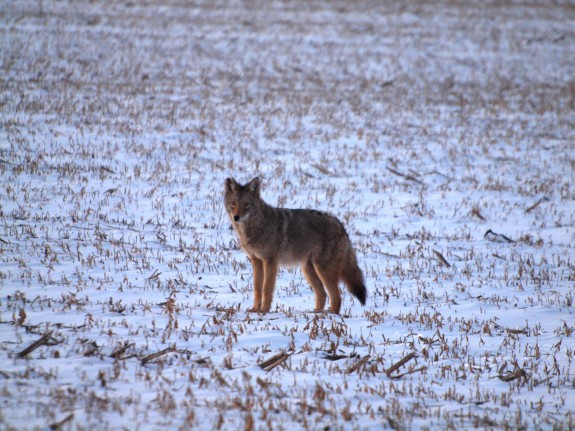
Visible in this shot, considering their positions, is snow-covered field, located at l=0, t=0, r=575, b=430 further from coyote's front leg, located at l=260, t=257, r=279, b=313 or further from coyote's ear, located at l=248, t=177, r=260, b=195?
coyote's ear, located at l=248, t=177, r=260, b=195

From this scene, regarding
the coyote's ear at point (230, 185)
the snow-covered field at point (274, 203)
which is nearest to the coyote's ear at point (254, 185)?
the coyote's ear at point (230, 185)

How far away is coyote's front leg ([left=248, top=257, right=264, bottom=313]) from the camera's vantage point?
327 inches

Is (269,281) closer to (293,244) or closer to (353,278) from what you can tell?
(293,244)

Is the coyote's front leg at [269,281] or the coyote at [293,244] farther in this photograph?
the coyote at [293,244]

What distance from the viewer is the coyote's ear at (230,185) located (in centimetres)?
872

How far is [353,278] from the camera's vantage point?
8.59 m

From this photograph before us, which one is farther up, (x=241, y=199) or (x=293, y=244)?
(x=241, y=199)

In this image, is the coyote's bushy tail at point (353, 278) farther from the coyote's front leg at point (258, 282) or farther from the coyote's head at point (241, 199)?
the coyote's head at point (241, 199)

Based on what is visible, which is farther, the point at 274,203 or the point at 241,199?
the point at 274,203

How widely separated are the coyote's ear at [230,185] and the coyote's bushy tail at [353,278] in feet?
6.33

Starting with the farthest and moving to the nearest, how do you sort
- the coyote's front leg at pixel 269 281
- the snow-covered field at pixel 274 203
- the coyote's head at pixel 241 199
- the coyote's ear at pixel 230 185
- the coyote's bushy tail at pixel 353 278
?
the coyote's ear at pixel 230 185 < the coyote's head at pixel 241 199 < the coyote's bushy tail at pixel 353 278 < the coyote's front leg at pixel 269 281 < the snow-covered field at pixel 274 203

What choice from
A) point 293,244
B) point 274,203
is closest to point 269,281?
point 293,244

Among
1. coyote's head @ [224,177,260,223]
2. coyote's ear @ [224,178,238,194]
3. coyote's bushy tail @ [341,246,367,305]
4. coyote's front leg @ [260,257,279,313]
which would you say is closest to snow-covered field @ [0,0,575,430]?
coyote's bushy tail @ [341,246,367,305]

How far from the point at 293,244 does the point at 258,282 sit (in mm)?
755
